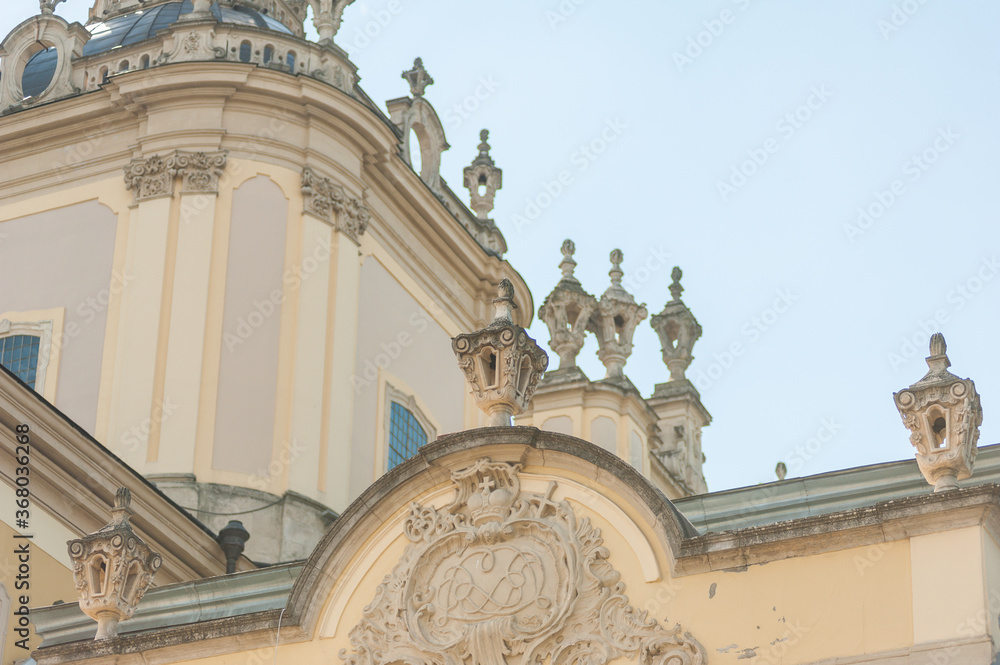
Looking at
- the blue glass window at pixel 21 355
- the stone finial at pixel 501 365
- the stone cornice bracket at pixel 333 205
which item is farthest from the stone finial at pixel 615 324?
the stone finial at pixel 501 365

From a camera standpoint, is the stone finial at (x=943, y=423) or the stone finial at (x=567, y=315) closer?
the stone finial at (x=943, y=423)

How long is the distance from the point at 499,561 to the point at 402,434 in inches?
530

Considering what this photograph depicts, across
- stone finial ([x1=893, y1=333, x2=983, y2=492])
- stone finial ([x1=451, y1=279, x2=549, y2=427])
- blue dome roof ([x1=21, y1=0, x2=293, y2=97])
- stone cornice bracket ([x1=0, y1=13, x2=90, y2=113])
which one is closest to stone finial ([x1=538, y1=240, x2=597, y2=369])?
blue dome roof ([x1=21, y1=0, x2=293, y2=97])

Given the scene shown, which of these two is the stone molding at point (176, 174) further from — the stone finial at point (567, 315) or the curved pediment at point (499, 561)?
the curved pediment at point (499, 561)

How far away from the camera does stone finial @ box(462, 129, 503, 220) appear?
32781mm

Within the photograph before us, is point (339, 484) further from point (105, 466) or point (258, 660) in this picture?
point (258, 660)

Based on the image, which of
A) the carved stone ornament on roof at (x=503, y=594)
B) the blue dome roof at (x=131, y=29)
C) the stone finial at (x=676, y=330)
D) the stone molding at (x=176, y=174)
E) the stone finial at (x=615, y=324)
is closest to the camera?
the carved stone ornament on roof at (x=503, y=594)

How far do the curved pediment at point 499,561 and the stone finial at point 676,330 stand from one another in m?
17.4

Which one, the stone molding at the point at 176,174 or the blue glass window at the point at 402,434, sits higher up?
the stone molding at the point at 176,174

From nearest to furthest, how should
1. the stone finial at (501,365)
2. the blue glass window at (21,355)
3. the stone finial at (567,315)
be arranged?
the stone finial at (501,365) < the blue glass window at (21,355) < the stone finial at (567,315)

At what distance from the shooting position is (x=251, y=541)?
24188mm

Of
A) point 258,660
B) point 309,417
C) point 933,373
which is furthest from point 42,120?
point 933,373

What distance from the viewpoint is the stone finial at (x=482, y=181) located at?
32781mm

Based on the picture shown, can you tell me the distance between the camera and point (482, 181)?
33.2 m
